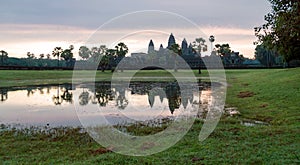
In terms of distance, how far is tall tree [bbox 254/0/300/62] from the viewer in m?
15.3

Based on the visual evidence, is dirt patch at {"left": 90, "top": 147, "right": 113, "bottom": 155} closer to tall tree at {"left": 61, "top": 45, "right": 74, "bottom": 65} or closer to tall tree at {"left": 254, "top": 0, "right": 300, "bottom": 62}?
tall tree at {"left": 254, "top": 0, "right": 300, "bottom": 62}

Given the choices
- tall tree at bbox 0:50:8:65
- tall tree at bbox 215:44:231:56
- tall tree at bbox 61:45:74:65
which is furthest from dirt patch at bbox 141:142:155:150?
tall tree at bbox 0:50:8:65

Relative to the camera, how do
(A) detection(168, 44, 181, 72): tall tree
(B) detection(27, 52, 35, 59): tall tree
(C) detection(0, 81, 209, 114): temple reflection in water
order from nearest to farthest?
1. (C) detection(0, 81, 209, 114): temple reflection in water
2. (A) detection(168, 44, 181, 72): tall tree
3. (B) detection(27, 52, 35, 59): tall tree

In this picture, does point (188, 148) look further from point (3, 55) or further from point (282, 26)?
point (3, 55)

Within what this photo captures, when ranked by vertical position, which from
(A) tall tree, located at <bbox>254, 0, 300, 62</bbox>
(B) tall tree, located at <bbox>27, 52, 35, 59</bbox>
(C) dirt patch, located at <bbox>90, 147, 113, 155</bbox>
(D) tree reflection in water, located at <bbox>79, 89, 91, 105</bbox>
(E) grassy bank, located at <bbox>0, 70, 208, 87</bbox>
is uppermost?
(B) tall tree, located at <bbox>27, 52, 35, 59</bbox>

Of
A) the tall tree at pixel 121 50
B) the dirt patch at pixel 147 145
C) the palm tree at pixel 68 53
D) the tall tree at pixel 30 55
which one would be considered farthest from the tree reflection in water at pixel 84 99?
the tall tree at pixel 30 55

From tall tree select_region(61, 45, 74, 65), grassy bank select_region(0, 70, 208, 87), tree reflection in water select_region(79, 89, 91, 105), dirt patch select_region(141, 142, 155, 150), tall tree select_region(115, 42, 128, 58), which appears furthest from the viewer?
tall tree select_region(61, 45, 74, 65)

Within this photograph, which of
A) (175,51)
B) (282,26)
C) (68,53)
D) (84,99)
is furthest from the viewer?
(68,53)

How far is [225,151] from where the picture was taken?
33.0ft

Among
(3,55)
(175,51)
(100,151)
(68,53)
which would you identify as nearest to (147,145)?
(100,151)

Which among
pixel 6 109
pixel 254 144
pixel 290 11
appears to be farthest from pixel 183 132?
pixel 6 109

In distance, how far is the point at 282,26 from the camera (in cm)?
1659

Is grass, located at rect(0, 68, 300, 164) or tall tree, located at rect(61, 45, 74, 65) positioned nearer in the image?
grass, located at rect(0, 68, 300, 164)

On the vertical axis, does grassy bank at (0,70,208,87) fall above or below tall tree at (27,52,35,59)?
below
